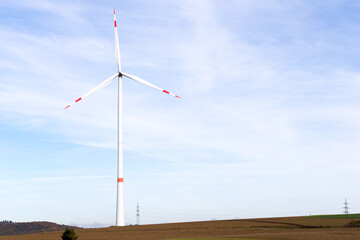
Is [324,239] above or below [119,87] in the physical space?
below

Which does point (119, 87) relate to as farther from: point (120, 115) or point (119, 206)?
point (119, 206)

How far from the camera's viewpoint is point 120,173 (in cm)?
9369

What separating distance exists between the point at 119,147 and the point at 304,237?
141 feet

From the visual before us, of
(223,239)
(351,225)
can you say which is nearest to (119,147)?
(223,239)

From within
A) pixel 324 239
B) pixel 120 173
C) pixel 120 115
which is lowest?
pixel 324 239

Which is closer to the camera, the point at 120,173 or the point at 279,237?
the point at 279,237

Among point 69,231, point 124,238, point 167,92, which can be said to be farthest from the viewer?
point 167,92

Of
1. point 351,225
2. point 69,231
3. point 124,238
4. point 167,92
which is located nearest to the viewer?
point 69,231

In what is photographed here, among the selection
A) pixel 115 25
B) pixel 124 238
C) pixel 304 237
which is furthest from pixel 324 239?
pixel 115 25

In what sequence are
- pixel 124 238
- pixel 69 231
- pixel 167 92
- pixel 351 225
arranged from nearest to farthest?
pixel 69 231 < pixel 124 238 < pixel 351 225 < pixel 167 92

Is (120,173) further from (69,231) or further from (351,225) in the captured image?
(351,225)

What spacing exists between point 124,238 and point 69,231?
1281 centimetres

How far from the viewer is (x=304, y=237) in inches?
2514

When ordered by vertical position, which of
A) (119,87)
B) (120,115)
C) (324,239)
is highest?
(119,87)
